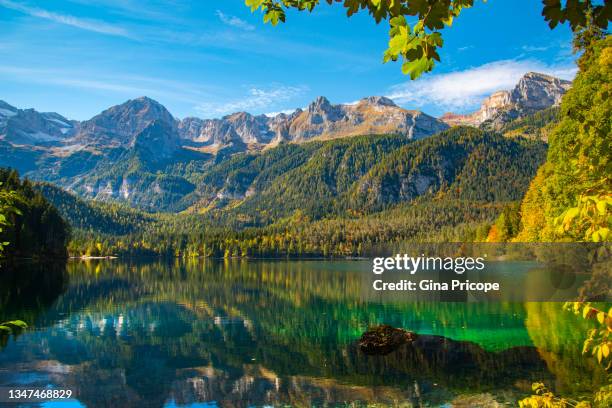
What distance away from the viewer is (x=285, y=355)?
38.9 metres

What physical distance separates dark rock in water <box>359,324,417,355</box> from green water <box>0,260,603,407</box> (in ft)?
3.56

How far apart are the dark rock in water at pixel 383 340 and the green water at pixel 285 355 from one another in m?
1.08

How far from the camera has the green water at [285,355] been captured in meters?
28.1

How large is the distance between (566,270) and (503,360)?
121 ft

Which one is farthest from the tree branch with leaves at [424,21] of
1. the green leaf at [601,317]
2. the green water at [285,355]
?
the green water at [285,355]

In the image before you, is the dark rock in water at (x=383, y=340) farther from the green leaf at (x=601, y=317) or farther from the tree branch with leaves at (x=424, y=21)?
the tree branch with leaves at (x=424, y=21)

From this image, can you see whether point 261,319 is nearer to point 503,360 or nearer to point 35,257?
point 503,360

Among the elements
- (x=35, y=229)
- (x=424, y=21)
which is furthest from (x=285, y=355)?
(x=35, y=229)

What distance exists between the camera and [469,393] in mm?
26750

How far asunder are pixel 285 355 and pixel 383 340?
8.20 meters

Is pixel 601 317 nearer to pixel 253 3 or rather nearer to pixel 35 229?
pixel 253 3

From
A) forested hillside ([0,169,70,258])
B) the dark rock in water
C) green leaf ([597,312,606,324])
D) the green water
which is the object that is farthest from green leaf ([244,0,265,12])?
forested hillside ([0,169,70,258])

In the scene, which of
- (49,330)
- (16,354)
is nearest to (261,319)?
(49,330)

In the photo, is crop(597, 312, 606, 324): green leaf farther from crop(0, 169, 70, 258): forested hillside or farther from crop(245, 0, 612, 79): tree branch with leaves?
crop(0, 169, 70, 258): forested hillside
